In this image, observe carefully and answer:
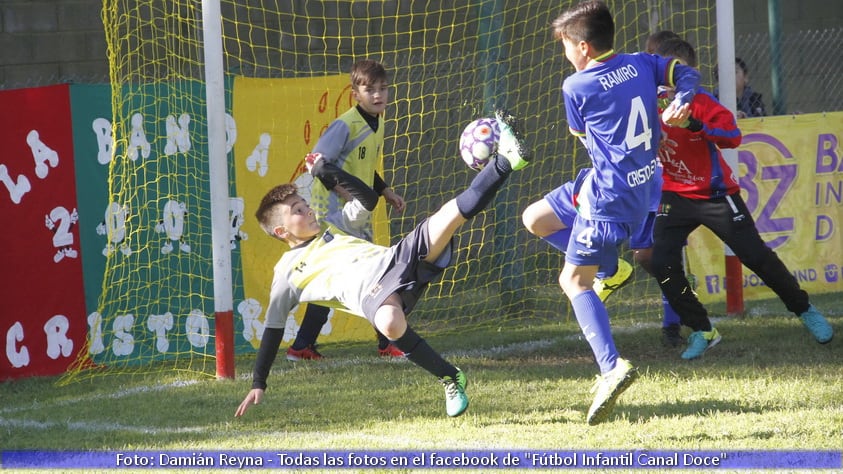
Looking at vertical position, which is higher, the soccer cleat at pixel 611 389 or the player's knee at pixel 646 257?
the player's knee at pixel 646 257

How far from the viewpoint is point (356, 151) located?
626 centimetres

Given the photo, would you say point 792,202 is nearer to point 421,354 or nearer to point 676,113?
point 676,113

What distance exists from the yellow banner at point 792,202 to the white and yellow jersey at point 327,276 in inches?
150

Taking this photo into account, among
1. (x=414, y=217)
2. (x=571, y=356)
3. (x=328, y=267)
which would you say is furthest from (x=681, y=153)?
(x=414, y=217)

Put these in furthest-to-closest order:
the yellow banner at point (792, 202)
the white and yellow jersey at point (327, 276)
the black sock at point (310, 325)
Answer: the yellow banner at point (792, 202) → the black sock at point (310, 325) → the white and yellow jersey at point (327, 276)

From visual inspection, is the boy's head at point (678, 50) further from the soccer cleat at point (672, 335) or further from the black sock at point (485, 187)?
the black sock at point (485, 187)

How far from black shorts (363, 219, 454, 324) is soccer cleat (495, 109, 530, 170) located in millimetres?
507

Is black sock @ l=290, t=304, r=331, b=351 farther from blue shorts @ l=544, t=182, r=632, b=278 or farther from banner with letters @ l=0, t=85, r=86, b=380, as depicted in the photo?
blue shorts @ l=544, t=182, r=632, b=278

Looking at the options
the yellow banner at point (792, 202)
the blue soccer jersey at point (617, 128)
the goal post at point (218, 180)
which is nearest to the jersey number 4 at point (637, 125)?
the blue soccer jersey at point (617, 128)

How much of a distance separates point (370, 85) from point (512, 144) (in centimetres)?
179

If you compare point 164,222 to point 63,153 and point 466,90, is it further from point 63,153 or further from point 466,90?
point 466,90

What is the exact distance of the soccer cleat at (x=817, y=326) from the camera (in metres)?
6.06

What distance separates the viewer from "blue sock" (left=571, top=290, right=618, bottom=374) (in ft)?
14.6

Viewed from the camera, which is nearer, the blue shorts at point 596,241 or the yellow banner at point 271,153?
the blue shorts at point 596,241
